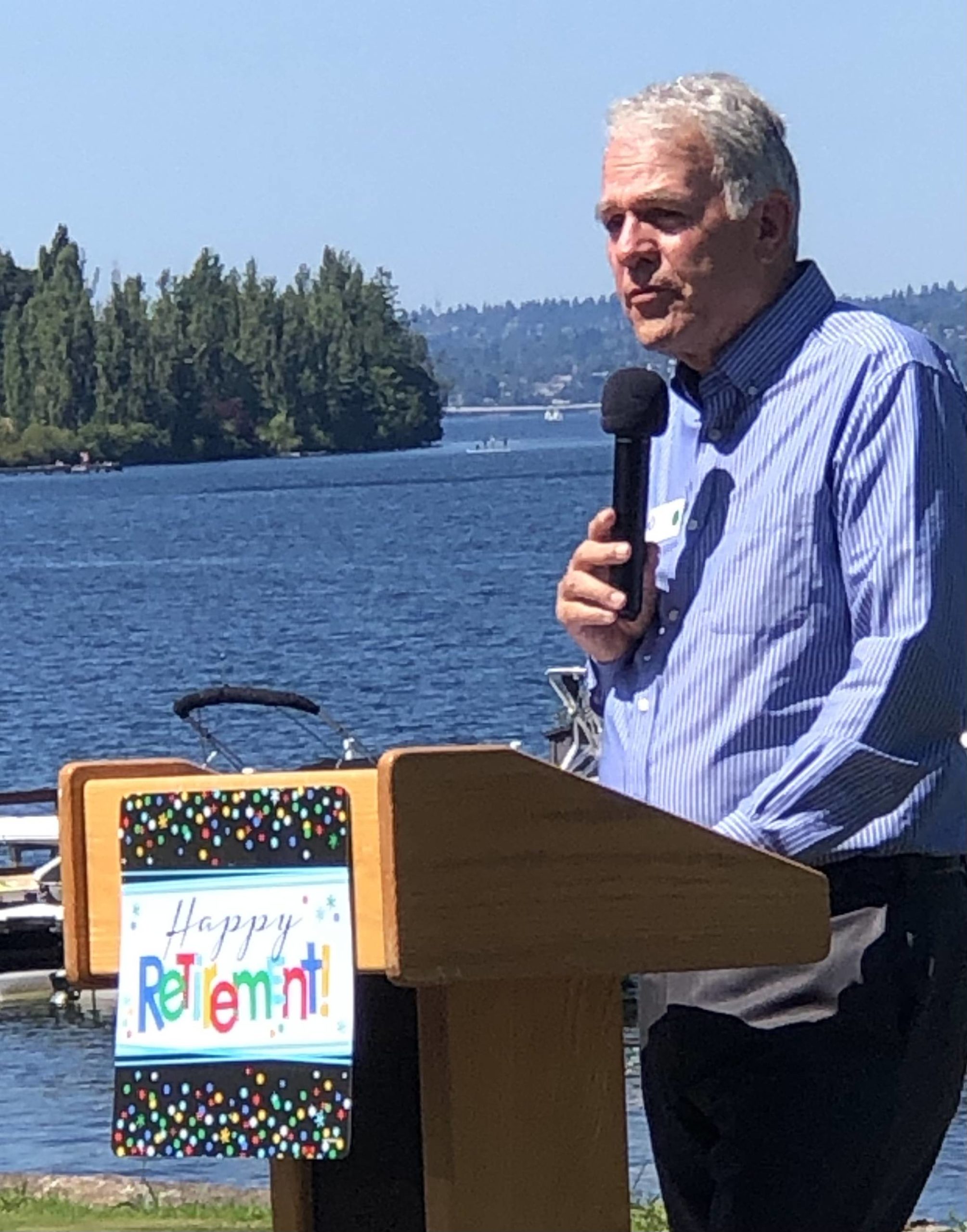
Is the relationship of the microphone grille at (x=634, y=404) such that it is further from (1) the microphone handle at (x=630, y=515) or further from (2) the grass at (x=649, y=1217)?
(2) the grass at (x=649, y=1217)

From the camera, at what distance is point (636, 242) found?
279 cm

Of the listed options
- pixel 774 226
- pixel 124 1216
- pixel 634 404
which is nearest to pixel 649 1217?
pixel 124 1216

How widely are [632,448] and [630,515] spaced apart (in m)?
0.09

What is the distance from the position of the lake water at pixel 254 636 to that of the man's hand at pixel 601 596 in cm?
455

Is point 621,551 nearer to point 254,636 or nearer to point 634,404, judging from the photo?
point 634,404

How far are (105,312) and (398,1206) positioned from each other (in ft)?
418

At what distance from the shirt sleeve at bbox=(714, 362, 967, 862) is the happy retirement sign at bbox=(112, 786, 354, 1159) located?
1.54ft

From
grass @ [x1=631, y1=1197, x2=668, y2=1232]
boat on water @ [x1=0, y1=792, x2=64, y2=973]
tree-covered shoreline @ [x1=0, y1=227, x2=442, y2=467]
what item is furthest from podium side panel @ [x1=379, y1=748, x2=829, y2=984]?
tree-covered shoreline @ [x1=0, y1=227, x2=442, y2=467]

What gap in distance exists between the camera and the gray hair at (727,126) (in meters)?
2.77

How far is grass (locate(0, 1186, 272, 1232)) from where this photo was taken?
6.22 metres

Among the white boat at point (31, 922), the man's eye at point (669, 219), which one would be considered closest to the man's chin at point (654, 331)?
the man's eye at point (669, 219)

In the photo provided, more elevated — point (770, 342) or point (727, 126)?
point (727, 126)

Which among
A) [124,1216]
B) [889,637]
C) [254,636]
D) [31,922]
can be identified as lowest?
[254,636]

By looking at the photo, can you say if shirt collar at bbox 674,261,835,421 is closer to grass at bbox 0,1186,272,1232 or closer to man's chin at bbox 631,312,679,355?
man's chin at bbox 631,312,679,355
